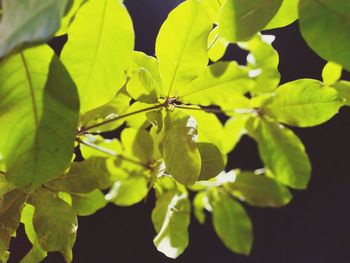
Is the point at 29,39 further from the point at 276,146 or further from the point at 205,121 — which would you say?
the point at 276,146

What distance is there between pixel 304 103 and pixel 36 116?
473mm

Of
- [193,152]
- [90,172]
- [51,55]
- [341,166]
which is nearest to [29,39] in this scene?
[51,55]

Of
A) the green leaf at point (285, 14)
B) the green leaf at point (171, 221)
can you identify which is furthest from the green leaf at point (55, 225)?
the green leaf at point (285, 14)

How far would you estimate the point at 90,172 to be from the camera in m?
0.73

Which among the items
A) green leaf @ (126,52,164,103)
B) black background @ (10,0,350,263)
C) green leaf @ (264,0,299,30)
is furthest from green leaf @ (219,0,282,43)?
black background @ (10,0,350,263)

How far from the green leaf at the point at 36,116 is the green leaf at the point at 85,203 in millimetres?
278

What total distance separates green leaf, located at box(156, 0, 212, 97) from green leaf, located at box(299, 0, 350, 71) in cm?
14

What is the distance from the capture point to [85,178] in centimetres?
72

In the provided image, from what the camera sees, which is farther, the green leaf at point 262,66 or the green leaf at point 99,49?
the green leaf at point 262,66

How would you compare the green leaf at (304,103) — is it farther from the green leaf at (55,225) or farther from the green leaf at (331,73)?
the green leaf at (55,225)

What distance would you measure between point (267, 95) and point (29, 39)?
60 centimetres

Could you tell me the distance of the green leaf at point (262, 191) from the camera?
105cm

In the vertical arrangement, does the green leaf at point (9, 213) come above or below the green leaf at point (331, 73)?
above

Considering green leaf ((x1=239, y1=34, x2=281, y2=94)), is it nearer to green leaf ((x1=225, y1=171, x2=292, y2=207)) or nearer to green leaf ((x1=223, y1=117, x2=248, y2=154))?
green leaf ((x1=223, y1=117, x2=248, y2=154))
